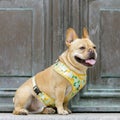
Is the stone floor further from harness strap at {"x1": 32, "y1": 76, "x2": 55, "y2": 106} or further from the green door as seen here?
the green door

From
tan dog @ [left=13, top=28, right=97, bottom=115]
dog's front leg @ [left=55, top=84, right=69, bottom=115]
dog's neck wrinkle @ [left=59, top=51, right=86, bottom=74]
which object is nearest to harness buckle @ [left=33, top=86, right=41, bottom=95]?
tan dog @ [left=13, top=28, right=97, bottom=115]

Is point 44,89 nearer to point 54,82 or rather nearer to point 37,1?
point 54,82

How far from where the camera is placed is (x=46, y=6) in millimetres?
6281

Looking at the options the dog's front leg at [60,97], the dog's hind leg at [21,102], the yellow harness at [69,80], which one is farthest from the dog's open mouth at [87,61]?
the dog's hind leg at [21,102]

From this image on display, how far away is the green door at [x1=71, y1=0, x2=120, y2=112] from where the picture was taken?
20.5 ft

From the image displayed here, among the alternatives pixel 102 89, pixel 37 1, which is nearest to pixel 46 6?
pixel 37 1

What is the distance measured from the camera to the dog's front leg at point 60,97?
5758mm

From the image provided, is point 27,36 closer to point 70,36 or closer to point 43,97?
point 70,36

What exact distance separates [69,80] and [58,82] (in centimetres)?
10

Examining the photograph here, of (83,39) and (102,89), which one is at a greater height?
(83,39)

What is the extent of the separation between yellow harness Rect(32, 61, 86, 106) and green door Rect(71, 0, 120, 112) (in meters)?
0.43

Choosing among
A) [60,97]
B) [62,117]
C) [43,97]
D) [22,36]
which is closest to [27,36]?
[22,36]

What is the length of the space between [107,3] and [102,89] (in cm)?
86

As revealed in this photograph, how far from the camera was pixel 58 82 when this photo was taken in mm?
5773
